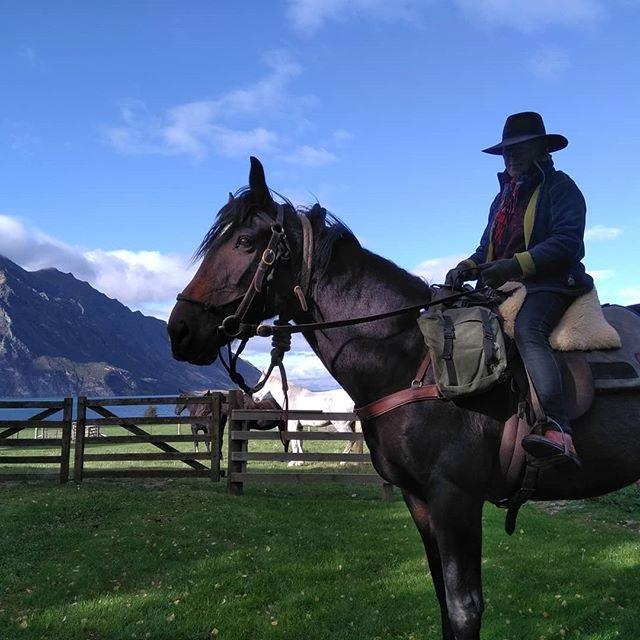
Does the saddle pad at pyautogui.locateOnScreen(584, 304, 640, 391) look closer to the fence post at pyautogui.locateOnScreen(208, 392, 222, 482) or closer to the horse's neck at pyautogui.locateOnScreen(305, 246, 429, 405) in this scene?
the horse's neck at pyautogui.locateOnScreen(305, 246, 429, 405)

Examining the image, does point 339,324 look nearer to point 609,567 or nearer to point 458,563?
point 458,563

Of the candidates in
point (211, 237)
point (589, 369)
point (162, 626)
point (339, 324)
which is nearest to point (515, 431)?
point (589, 369)

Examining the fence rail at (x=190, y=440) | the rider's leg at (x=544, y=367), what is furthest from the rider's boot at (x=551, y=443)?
the fence rail at (x=190, y=440)

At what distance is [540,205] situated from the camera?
3797 millimetres

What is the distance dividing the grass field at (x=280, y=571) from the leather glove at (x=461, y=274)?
3.60 metres

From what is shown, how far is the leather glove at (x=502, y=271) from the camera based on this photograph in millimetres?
3602

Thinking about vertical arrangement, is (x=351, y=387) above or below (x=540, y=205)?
below

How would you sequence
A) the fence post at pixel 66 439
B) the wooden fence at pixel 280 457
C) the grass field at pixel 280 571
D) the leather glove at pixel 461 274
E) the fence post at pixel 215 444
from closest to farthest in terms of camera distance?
the leather glove at pixel 461 274 < the grass field at pixel 280 571 < the wooden fence at pixel 280 457 < the fence post at pixel 215 444 < the fence post at pixel 66 439

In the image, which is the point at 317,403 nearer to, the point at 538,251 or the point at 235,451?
the point at 235,451

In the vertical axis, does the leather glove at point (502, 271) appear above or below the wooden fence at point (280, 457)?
above

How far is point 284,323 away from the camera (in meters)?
3.86

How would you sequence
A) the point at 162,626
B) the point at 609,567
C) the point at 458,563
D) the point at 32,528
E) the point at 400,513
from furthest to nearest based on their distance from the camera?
the point at 400,513, the point at 32,528, the point at 609,567, the point at 162,626, the point at 458,563

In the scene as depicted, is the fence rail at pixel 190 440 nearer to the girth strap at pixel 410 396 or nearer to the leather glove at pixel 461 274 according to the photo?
the leather glove at pixel 461 274

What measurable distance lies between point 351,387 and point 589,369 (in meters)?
1.59
